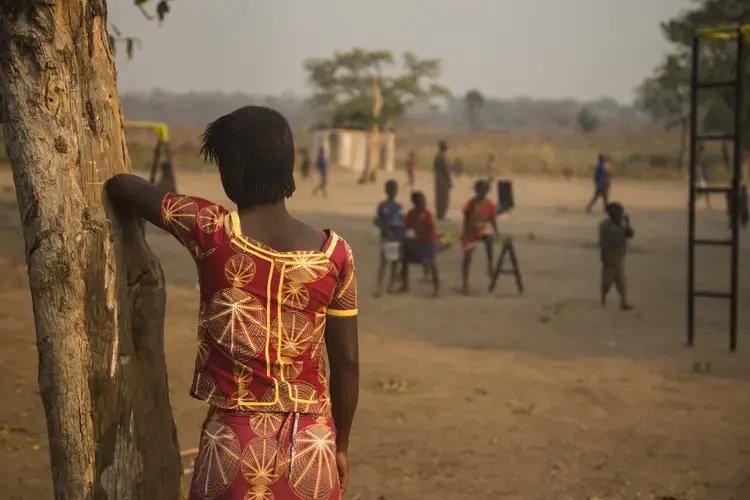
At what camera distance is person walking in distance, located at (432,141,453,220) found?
2027 cm

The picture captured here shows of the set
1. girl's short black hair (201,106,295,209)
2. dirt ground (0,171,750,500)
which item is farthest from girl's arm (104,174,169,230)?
dirt ground (0,171,750,500)

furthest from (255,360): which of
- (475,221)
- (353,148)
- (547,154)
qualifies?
(547,154)

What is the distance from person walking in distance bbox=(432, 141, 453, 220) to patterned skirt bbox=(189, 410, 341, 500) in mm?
17025

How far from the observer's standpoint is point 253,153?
94.9 inches

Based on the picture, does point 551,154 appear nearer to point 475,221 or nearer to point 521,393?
point 475,221

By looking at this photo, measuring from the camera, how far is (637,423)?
6414 mm

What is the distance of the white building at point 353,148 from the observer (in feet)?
154

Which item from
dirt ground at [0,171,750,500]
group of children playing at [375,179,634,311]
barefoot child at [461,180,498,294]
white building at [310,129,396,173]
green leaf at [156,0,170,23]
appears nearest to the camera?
green leaf at [156,0,170,23]

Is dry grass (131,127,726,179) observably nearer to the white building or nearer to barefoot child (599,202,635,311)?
the white building

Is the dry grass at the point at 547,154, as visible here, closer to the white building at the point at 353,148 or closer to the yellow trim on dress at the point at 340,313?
the white building at the point at 353,148

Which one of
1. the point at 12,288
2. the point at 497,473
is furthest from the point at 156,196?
the point at 12,288

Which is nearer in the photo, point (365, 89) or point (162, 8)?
point (162, 8)

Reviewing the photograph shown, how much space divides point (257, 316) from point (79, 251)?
0.70 metres

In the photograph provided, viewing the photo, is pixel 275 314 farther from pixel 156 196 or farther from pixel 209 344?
pixel 156 196
